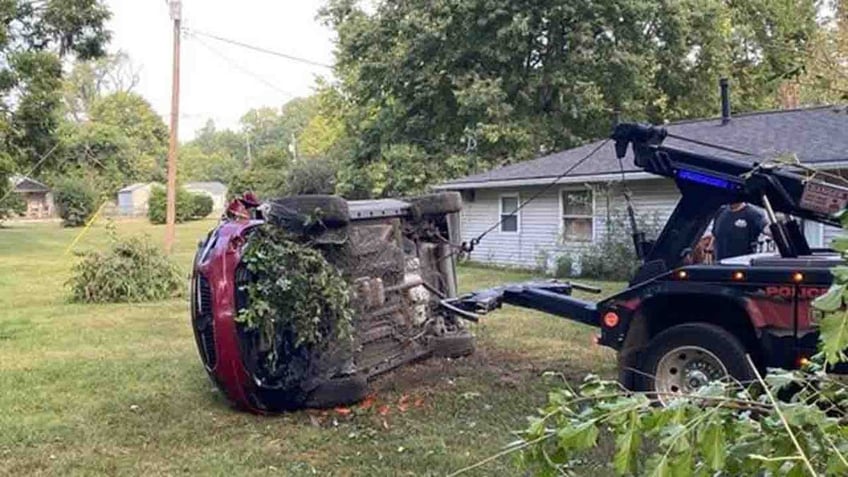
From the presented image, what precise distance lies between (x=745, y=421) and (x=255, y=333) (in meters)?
4.95

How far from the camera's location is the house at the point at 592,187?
1468 cm

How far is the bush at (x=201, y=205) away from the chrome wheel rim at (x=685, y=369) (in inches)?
1790

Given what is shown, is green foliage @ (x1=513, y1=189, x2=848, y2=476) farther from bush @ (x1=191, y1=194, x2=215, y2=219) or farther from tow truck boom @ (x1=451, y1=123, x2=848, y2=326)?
bush @ (x1=191, y1=194, x2=215, y2=219)

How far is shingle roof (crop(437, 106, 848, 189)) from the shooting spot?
13.9 m

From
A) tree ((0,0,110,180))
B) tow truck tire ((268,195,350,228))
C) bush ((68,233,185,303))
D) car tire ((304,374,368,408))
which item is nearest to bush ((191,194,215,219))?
tree ((0,0,110,180))

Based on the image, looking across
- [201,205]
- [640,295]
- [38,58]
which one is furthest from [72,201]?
[640,295]

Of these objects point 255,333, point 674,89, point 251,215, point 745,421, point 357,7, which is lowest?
point 255,333

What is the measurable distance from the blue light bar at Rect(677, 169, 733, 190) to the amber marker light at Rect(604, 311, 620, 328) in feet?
3.76

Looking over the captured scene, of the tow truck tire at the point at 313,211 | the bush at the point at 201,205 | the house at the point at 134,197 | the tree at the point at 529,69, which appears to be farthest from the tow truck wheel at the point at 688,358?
the house at the point at 134,197

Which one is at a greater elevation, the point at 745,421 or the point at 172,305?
the point at 745,421

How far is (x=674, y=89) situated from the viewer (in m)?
26.3

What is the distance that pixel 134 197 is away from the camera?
61.8 metres

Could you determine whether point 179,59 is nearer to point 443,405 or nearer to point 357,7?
point 357,7

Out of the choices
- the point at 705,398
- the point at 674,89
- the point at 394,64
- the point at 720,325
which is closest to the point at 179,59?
the point at 394,64
